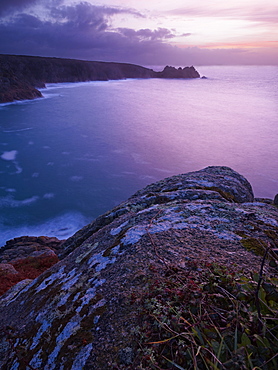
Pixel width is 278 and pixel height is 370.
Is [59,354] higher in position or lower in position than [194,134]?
higher

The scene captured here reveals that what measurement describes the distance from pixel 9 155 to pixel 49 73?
112 meters

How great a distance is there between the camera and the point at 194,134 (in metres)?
33.8

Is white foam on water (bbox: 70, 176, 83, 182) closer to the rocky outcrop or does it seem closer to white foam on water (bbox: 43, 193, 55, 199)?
white foam on water (bbox: 43, 193, 55, 199)

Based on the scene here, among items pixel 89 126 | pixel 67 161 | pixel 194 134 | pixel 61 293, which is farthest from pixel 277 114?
pixel 61 293

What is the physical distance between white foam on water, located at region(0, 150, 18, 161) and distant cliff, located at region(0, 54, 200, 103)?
39.8 meters

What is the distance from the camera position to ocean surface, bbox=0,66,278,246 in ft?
58.7

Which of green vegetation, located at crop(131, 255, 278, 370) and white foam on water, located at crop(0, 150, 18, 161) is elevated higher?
green vegetation, located at crop(131, 255, 278, 370)

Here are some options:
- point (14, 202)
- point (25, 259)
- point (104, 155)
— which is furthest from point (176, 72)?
point (25, 259)

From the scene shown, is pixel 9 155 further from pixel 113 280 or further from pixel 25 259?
pixel 113 280

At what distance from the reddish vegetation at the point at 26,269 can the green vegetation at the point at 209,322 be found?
20.5 feet

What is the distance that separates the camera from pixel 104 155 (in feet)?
91.2

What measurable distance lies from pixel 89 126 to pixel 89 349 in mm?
40532

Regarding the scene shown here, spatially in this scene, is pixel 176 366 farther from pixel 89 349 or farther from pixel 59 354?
pixel 59 354

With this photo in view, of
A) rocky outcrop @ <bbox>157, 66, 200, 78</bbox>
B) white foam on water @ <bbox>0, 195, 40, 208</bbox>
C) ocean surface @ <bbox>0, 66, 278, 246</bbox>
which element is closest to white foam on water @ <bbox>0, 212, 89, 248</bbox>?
ocean surface @ <bbox>0, 66, 278, 246</bbox>
